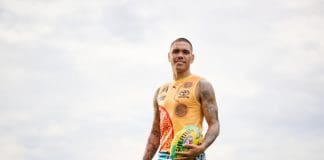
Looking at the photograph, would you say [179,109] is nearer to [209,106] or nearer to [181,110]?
[181,110]

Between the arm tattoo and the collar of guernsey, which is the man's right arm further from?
the arm tattoo

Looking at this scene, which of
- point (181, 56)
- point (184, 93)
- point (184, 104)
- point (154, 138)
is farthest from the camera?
point (154, 138)

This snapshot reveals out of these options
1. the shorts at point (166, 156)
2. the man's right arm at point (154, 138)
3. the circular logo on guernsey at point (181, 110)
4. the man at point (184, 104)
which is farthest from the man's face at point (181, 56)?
the shorts at point (166, 156)

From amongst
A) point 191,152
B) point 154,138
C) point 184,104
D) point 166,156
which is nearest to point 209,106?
point 184,104

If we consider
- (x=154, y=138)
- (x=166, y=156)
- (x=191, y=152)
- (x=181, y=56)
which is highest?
(x=181, y=56)

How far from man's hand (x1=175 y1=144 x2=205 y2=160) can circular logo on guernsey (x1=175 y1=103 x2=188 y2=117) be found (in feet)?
2.36

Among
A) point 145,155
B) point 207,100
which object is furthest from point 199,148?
point 145,155

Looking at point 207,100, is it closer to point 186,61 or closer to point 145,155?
point 186,61

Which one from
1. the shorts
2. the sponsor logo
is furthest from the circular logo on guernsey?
the shorts

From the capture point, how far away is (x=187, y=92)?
9430 mm

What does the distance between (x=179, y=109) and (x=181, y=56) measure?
977 mm

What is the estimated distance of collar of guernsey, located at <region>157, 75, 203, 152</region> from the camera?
9.25 meters

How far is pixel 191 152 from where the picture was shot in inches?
343

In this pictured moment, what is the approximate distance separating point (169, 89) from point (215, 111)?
0.97 metres
